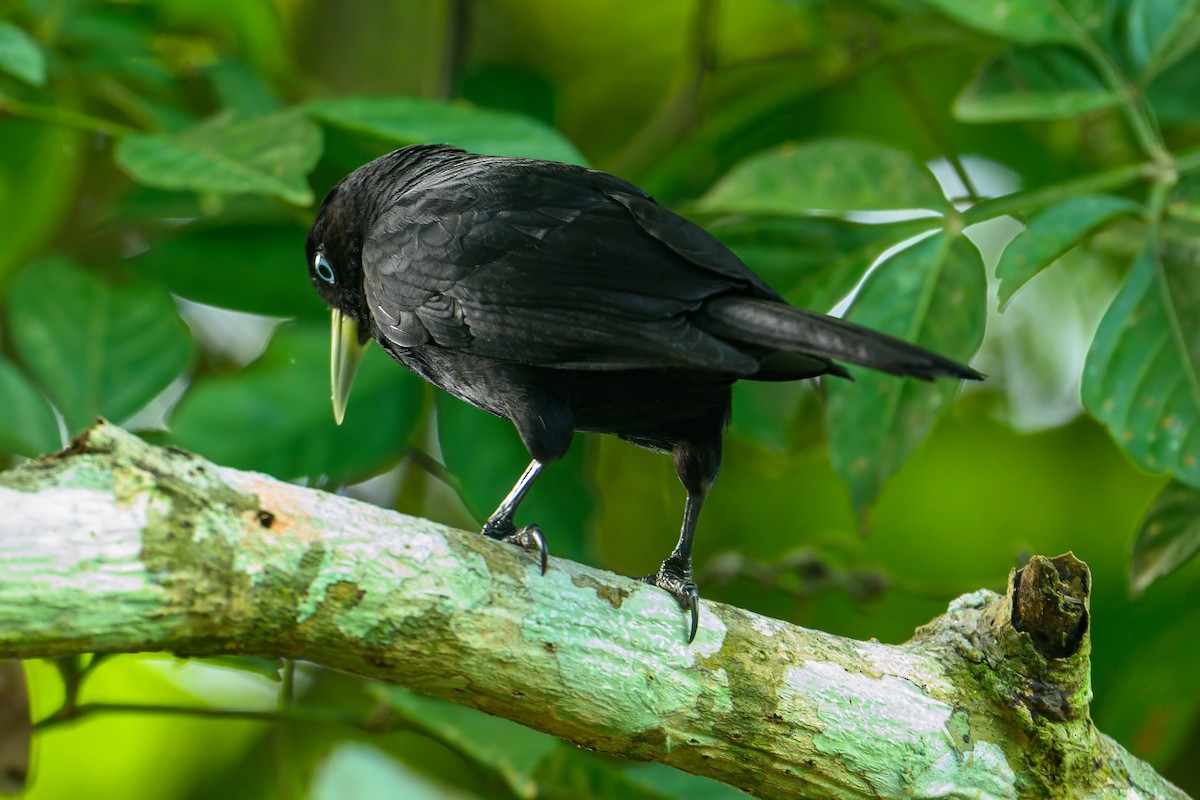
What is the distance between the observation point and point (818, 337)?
1849 mm

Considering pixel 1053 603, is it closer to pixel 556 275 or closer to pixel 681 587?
pixel 681 587

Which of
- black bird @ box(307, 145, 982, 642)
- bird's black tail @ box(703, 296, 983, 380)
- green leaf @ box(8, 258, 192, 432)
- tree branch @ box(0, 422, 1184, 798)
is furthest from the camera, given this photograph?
green leaf @ box(8, 258, 192, 432)

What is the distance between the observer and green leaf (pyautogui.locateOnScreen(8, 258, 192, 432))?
3.06 metres

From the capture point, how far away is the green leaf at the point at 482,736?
8.52 feet

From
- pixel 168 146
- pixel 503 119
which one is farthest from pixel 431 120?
pixel 168 146

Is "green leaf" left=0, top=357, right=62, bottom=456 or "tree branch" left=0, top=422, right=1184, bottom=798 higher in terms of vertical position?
"green leaf" left=0, top=357, right=62, bottom=456

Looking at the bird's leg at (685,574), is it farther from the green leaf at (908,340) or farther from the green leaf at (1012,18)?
the green leaf at (1012,18)

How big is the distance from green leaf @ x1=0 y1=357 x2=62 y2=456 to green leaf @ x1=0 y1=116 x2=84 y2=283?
0.82 metres

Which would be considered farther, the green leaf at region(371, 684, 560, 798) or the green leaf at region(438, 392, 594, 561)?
the green leaf at region(438, 392, 594, 561)

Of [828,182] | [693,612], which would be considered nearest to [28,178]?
[828,182]

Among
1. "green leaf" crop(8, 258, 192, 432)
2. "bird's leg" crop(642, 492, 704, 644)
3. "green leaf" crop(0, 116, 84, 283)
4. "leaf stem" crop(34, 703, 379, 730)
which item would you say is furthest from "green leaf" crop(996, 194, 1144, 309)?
"green leaf" crop(0, 116, 84, 283)

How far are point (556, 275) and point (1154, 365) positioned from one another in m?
1.42

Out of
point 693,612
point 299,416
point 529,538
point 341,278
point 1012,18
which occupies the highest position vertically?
point 1012,18

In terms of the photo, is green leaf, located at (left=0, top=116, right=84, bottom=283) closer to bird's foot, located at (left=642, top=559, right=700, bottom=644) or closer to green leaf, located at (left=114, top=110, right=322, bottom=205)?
green leaf, located at (left=114, top=110, right=322, bottom=205)
